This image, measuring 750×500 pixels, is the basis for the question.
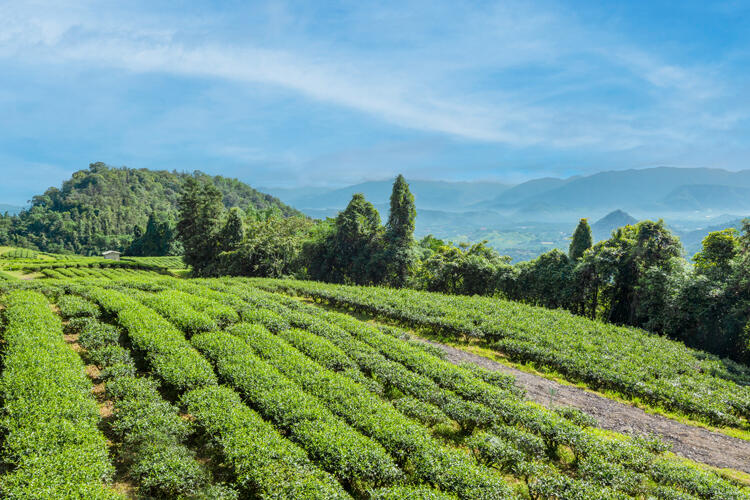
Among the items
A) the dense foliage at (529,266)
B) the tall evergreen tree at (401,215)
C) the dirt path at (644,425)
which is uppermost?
the tall evergreen tree at (401,215)

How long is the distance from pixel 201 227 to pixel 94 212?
113m

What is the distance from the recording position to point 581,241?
3594 centimetres

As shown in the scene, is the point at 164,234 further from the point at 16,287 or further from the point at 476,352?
the point at 476,352

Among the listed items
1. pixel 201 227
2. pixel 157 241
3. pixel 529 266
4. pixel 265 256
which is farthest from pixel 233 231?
pixel 157 241

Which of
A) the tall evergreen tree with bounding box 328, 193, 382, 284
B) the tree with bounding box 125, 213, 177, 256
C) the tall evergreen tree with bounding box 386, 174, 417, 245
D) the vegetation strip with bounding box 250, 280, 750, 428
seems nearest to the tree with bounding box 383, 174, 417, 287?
the tall evergreen tree with bounding box 386, 174, 417, 245

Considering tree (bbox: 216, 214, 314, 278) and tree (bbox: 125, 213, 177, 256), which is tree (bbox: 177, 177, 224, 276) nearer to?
tree (bbox: 216, 214, 314, 278)

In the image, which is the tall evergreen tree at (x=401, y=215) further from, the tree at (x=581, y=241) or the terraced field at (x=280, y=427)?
the terraced field at (x=280, y=427)

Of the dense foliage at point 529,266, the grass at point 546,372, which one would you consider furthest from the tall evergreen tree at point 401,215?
the grass at point 546,372

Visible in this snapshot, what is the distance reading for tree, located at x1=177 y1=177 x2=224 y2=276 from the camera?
5028 centimetres

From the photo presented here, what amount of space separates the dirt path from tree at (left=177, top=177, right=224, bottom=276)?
4274 centimetres

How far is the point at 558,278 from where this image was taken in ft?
103

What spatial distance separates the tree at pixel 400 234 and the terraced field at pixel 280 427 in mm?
20379

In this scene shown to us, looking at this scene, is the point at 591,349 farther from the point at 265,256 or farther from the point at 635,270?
the point at 265,256

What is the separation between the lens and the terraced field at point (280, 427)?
9070 mm
